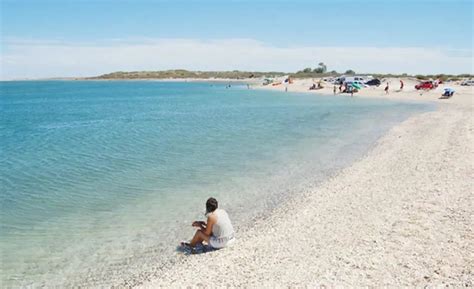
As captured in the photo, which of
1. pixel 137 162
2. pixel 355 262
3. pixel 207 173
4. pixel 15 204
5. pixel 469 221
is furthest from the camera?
pixel 137 162

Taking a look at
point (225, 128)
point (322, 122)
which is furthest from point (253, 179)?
point (322, 122)

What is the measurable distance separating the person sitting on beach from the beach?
34 centimetres

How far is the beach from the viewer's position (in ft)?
26.7

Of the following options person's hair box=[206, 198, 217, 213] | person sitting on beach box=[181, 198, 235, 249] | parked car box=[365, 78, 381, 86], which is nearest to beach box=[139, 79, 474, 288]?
person sitting on beach box=[181, 198, 235, 249]

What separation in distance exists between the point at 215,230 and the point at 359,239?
11.5 ft

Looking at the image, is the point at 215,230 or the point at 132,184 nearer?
the point at 215,230

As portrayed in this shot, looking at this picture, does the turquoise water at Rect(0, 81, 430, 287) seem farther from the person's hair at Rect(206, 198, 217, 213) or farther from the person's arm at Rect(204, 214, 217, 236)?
the person's hair at Rect(206, 198, 217, 213)

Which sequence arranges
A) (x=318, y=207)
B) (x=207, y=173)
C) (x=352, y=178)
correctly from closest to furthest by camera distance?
(x=318, y=207)
(x=352, y=178)
(x=207, y=173)

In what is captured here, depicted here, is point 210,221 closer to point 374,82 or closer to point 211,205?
point 211,205

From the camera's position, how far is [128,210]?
13.9m

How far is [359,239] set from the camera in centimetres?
996

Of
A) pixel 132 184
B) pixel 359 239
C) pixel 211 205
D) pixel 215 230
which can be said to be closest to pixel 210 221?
pixel 215 230

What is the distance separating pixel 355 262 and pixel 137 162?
15.4 m

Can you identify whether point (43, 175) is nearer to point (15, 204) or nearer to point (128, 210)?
point (15, 204)
